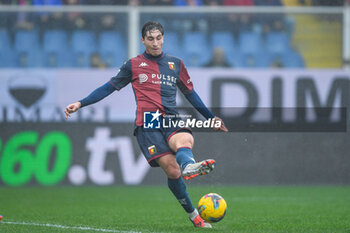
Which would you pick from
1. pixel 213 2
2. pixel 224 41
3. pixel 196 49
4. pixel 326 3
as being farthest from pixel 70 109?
pixel 326 3

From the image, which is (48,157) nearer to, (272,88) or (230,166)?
(230,166)

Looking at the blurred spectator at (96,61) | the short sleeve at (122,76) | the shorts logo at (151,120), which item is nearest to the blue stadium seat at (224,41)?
the blurred spectator at (96,61)

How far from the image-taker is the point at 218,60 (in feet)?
44.3

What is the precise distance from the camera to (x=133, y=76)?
6789 millimetres

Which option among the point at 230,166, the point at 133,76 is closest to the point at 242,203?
the point at 230,166

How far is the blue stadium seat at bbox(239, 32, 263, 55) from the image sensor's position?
13703mm

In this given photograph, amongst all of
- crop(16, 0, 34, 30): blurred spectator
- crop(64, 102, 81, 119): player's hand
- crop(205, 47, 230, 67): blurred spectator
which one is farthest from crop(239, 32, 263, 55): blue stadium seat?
crop(64, 102, 81, 119): player's hand

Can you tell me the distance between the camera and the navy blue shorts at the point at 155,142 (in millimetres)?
6527

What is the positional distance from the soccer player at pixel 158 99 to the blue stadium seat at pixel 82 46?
6.73 m

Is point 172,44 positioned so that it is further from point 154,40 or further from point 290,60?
point 154,40

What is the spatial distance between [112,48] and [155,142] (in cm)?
706

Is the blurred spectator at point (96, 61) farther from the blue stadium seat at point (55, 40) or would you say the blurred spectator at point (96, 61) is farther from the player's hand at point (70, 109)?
the player's hand at point (70, 109)

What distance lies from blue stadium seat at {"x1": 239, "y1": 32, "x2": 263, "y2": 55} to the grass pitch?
9.22 feet

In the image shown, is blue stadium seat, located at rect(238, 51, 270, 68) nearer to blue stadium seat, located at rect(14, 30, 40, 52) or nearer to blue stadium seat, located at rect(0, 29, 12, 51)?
blue stadium seat, located at rect(14, 30, 40, 52)
